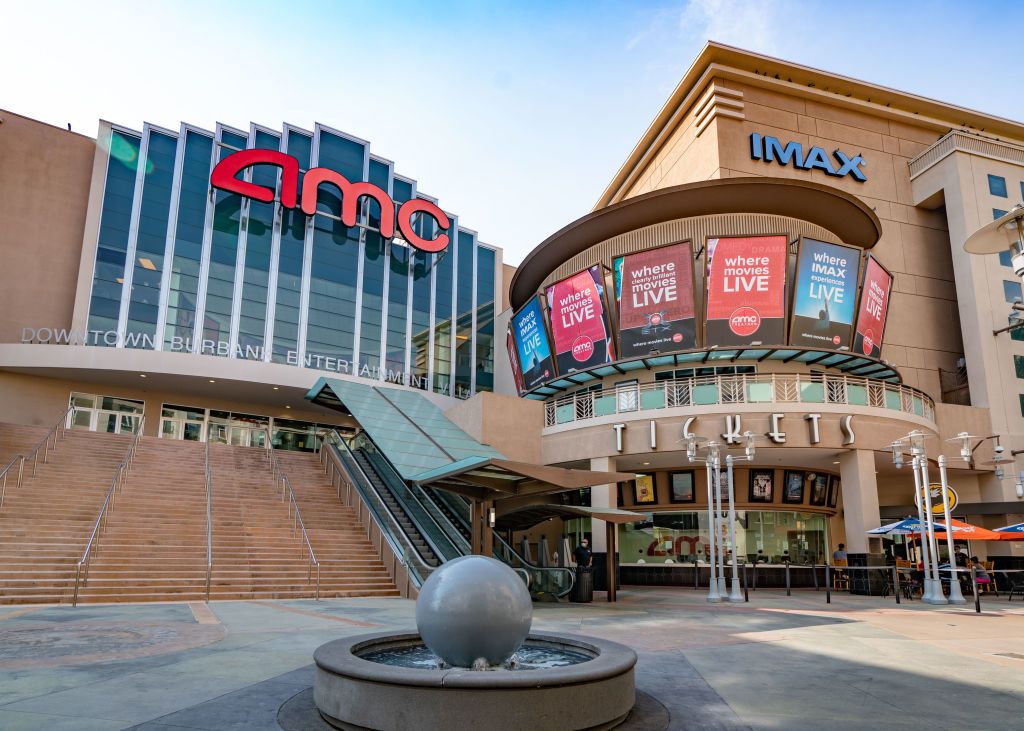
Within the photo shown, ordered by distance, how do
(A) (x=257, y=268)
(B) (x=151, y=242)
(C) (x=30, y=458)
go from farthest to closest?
(A) (x=257, y=268), (B) (x=151, y=242), (C) (x=30, y=458)

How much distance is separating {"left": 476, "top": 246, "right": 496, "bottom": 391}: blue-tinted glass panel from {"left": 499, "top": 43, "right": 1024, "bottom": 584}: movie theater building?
5694mm

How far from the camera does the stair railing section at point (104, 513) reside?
15.6 metres

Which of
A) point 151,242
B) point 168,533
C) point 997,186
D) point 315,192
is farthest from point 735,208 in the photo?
point 151,242

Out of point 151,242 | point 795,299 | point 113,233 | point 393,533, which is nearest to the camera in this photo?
point 393,533

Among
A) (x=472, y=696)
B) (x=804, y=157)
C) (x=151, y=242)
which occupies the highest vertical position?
(x=804, y=157)

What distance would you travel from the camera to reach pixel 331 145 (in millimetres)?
40188

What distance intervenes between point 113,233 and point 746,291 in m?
28.8

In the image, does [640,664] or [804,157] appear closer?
[640,664]

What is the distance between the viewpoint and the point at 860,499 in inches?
924

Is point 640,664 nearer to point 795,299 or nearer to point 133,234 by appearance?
point 795,299

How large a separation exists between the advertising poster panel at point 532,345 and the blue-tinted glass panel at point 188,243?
15.5 metres

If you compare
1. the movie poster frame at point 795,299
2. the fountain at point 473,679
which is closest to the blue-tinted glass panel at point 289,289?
the movie poster frame at point 795,299

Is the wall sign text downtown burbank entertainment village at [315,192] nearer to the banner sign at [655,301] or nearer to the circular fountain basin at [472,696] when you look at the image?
the banner sign at [655,301]

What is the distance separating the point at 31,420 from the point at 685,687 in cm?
3317
